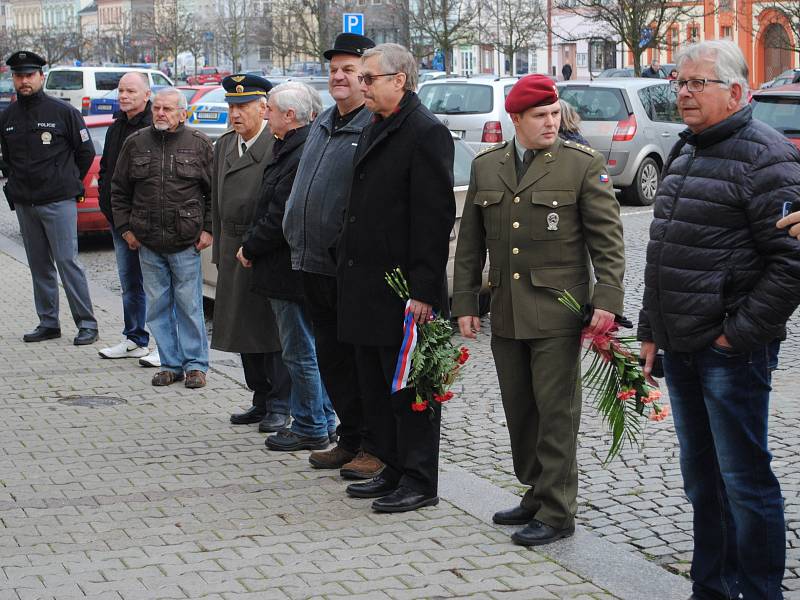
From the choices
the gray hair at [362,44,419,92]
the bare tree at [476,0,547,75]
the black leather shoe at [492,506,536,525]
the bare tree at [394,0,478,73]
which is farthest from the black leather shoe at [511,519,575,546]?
the bare tree at [476,0,547,75]

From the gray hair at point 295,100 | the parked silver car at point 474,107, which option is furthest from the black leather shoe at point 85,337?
the parked silver car at point 474,107

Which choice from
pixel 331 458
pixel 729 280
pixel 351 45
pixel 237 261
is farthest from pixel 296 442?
pixel 729 280

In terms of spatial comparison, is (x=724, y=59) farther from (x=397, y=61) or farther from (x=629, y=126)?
(x=629, y=126)

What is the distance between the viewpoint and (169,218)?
327 inches

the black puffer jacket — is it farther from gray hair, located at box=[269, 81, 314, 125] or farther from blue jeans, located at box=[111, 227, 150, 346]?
blue jeans, located at box=[111, 227, 150, 346]

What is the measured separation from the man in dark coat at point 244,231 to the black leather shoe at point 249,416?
0.16 m

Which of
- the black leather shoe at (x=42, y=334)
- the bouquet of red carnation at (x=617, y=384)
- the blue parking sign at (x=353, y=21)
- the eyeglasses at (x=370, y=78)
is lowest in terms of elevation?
the black leather shoe at (x=42, y=334)

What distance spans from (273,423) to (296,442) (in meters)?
0.47

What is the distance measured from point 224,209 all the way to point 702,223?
12.1ft

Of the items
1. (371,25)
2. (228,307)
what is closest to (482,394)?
(228,307)

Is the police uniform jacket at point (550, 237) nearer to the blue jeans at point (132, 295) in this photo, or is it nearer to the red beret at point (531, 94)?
the red beret at point (531, 94)

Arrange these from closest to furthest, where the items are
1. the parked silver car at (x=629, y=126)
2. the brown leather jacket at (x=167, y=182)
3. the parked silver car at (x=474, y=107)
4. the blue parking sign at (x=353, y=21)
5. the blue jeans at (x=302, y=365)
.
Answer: the blue jeans at (x=302, y=365) < the brown leather jacket at (x=167, y=182) < the blue parking sign at (x=353, y=21) < the parked silver car at (x=629, y=126) < the parked silver car at (x=474, y=107)

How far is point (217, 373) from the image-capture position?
895 cm

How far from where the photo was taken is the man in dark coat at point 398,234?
560 cm
